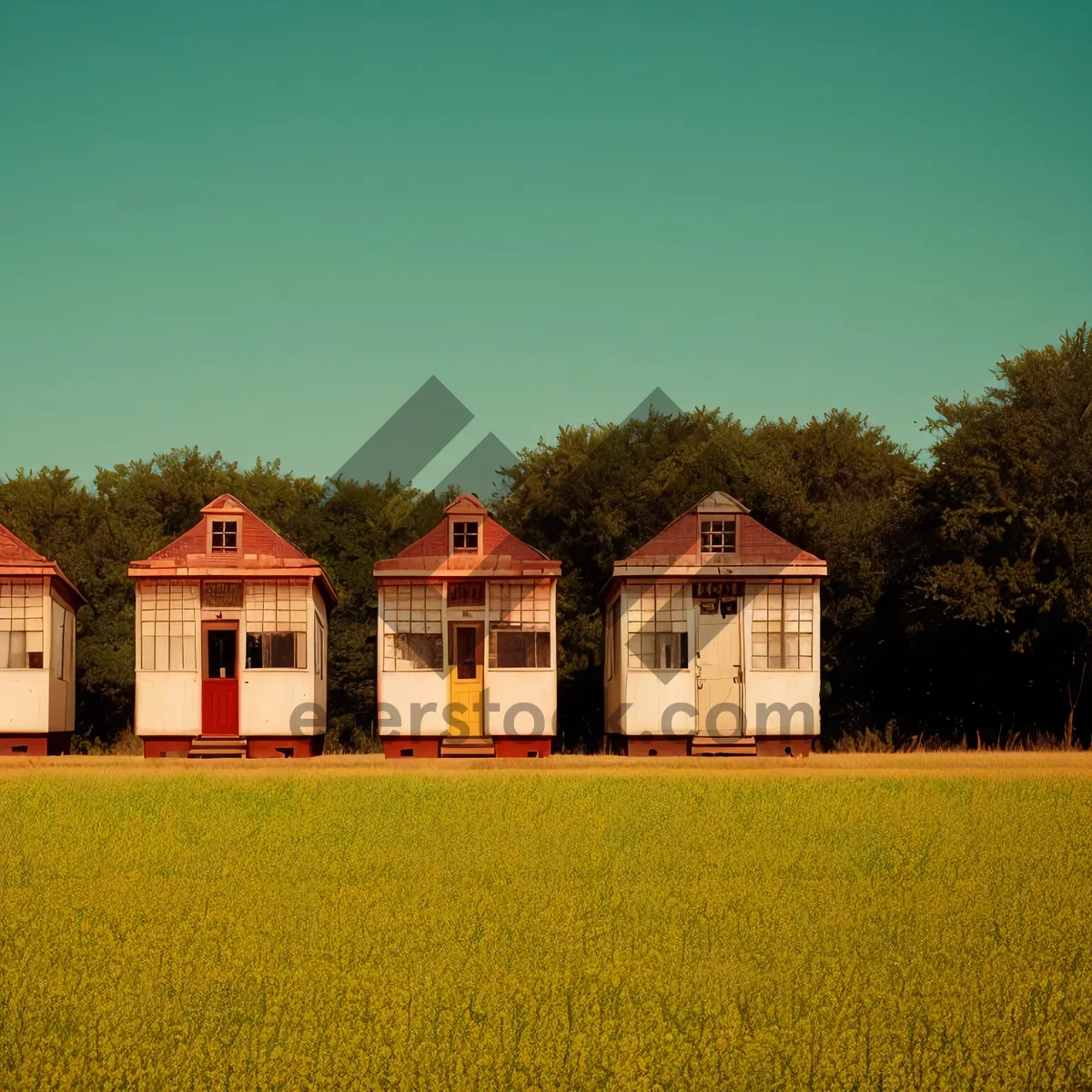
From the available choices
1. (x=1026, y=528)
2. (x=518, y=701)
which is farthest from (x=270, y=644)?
(x=1026, y=528)

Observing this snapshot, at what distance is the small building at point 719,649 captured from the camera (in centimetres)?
2827

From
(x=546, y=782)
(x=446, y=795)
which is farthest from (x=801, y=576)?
(x=446, y=795)

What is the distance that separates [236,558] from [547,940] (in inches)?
756

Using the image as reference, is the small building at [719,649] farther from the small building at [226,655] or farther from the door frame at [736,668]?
the small building at [226,655]

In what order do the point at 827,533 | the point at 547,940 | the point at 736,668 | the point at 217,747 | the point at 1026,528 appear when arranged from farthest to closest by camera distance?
the point at 827,533, the point at 1026,528, the point at 736,668, the point at 217,747, the point at 547,940

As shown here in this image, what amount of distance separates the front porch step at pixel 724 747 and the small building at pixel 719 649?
0.02 m

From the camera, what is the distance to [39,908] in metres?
11.6

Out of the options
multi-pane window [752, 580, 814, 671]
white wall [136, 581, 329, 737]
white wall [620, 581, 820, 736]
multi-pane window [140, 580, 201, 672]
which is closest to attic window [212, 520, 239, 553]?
multi-pane window [140, 580, 201, 672]

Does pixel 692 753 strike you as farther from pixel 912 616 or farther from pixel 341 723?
pixel 341 723

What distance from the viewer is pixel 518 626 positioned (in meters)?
28.4

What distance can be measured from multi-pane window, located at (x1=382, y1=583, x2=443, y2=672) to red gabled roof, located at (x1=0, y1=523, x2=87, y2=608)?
22.5ft

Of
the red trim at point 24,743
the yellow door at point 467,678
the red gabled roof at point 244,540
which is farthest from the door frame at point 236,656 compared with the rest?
the yellow door at point 467,678

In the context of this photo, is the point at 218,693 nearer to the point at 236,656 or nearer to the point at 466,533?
the point at 236,656

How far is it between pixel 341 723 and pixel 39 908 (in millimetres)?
31377
